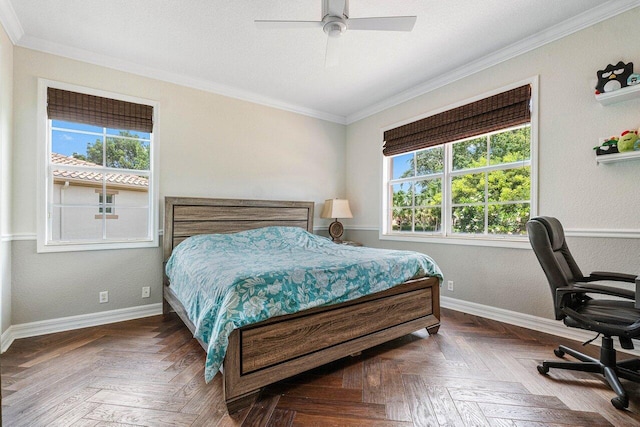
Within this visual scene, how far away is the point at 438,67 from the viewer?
127 inches

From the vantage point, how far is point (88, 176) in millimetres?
3016

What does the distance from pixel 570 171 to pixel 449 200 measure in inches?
45.9

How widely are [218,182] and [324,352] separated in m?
2.47

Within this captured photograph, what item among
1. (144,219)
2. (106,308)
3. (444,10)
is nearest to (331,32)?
(444,10)

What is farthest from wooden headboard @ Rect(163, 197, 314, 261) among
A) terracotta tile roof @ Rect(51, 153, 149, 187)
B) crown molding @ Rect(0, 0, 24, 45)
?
crown molding @ Rect(0, 0, 24, 45)

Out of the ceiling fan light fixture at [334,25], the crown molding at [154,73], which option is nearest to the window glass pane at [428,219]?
the crown molding at [154,73]

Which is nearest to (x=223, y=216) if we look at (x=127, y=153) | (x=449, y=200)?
(x=127, y=153)

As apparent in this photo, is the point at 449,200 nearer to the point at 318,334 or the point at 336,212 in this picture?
the point at 336,212

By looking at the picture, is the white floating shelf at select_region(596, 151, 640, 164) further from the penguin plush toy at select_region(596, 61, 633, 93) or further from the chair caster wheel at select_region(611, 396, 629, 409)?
the chair caster wheel at select_region(611, 396, 629, 409)

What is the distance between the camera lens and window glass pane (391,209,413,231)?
3.99 metres

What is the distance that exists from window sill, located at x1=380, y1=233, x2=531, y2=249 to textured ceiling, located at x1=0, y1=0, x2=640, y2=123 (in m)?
1.79

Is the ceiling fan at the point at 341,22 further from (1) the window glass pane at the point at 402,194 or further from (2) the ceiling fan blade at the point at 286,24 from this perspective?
(1) the window glass pane at the point at 402,194

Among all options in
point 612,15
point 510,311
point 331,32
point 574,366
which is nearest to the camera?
point 574,366

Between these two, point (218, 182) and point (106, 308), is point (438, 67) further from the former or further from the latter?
point (106, 308)
